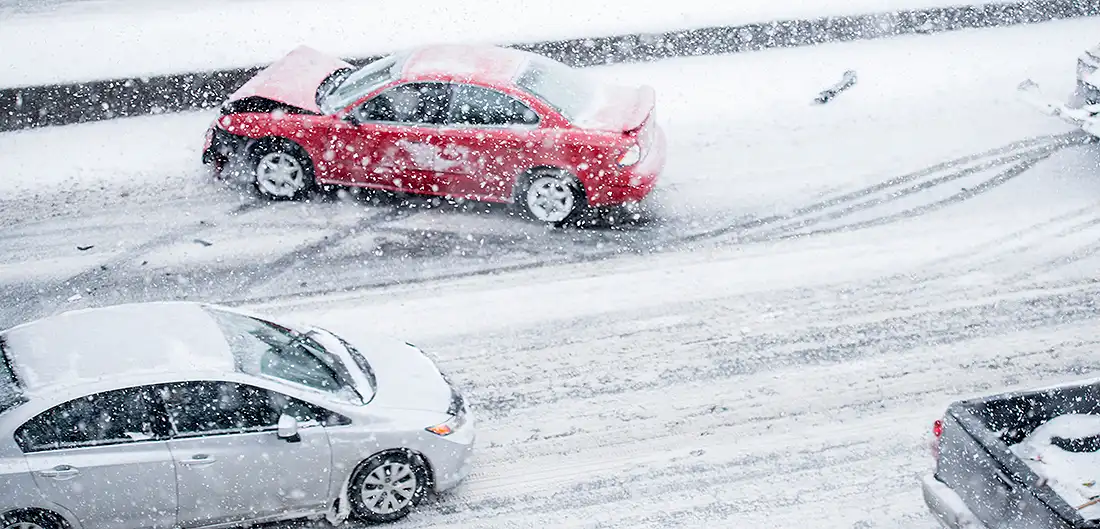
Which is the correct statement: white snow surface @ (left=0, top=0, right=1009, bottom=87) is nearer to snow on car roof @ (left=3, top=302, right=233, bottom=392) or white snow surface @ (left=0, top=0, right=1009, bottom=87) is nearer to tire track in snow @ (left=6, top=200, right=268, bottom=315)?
tire track in snow @ (left=6, top=200, right=268, bottom=315)

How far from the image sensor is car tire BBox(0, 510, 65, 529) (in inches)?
273

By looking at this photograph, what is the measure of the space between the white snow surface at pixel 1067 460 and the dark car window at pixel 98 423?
17.1 ft

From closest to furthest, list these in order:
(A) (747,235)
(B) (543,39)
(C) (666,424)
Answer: (C) (666,424) → (A) (747,235) → (B) (543,39)

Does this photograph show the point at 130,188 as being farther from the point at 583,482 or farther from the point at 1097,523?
the point at 1097,523

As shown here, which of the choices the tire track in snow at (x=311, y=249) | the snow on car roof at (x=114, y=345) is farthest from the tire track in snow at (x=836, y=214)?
the snow on car roof at (x=114, y=345)

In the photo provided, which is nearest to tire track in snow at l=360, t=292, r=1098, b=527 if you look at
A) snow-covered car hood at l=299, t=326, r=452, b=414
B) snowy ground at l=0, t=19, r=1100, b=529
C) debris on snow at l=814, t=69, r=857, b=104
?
snowy ground at l=0, t=19, r=1100, b=529

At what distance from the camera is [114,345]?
741 centimetres

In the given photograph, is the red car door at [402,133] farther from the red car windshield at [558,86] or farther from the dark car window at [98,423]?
the dark car window at [98,423]

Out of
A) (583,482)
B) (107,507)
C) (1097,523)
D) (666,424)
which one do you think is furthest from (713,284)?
→ (107,507)

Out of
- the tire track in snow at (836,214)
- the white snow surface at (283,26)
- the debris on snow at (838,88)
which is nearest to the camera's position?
the tire track in snow at (836,214)

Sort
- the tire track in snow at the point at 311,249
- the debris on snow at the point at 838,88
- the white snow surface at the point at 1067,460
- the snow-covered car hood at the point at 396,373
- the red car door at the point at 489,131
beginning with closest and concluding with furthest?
the white snow surface at the point at 1067,460 < the snow-covered car hood at the point at 396,373 < the tire track in snow at the point at 311,249 < the red car door at the point at 489,131 < the debris on snow at the point at 838,88

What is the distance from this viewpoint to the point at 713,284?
10586 millimetres

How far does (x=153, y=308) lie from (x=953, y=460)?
5312 mm

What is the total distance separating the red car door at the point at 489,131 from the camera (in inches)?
440
